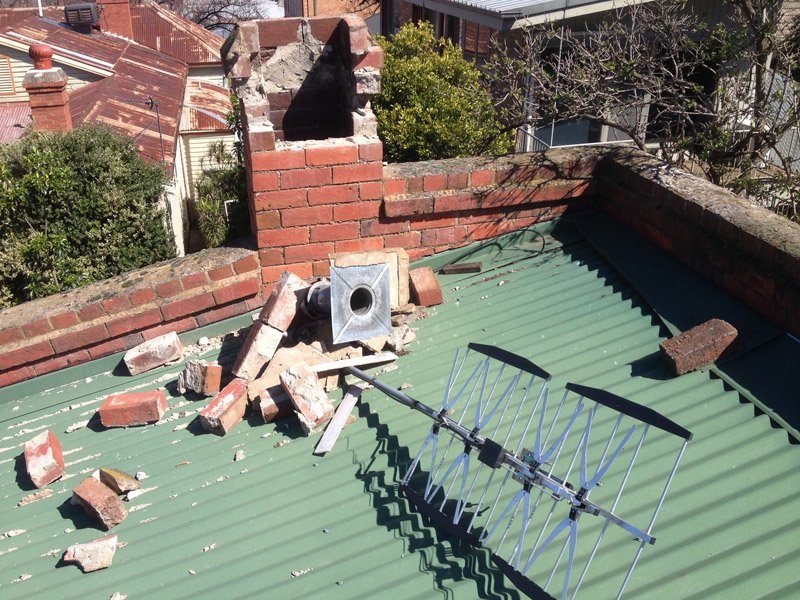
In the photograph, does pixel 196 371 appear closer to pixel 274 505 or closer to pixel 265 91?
pixel 274 505

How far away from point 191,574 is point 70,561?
62 cm

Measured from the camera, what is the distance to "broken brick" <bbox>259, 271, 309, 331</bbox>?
4199 mm

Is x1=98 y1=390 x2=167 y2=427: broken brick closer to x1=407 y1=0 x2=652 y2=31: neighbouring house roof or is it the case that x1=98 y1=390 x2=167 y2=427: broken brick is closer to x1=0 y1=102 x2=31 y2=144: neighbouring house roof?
x1=407 y1=0 x2=652 y2=31: neighbouring house roof

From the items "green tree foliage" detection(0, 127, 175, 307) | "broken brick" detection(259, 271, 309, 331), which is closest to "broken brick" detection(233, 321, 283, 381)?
"broken brick" detection(259, 271, 309, 331)

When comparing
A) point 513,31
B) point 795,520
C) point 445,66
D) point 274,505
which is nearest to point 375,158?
point 274,505

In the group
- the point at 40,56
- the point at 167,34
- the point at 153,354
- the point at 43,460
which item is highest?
the point at 40,56

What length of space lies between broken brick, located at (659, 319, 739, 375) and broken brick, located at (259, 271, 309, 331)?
208 centimetres

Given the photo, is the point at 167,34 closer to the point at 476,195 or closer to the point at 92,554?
the point at 476,195

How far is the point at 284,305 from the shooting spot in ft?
13.9

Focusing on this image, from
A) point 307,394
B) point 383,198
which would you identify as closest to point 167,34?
point 383,198

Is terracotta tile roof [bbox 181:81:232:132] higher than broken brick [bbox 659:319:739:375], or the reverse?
broken brick [bbox 659:319:739:375]

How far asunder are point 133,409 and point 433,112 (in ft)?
15.5

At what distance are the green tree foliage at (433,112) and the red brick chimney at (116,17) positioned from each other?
54.7 ft

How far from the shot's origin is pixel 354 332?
13.6ft
